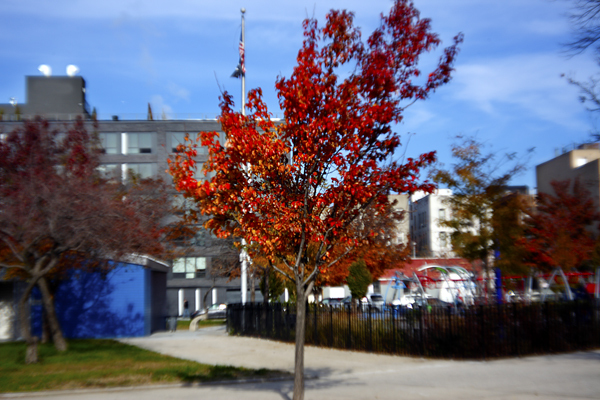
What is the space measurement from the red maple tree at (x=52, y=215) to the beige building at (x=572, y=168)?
32.1 m

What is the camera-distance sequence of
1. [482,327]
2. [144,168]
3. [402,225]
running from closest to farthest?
[482,327] < [144,168] < [402,225]

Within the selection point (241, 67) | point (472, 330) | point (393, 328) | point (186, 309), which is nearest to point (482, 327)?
point (472, 330)

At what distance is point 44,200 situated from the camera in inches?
634

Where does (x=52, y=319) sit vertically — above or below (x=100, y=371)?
above

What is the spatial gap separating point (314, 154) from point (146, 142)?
47862 millimetres

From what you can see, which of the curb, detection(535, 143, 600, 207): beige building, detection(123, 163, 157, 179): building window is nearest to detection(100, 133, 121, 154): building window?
detection(123, 163, 157, 179): building window

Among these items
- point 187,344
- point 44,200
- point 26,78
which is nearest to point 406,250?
point 187,344

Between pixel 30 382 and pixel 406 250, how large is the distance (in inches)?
1186

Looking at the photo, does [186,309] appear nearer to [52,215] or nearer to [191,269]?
[191,269]

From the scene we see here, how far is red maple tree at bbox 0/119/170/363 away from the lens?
1530 centimetres

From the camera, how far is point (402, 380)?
1206 centimetres

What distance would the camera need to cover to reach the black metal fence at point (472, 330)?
15.1 meters

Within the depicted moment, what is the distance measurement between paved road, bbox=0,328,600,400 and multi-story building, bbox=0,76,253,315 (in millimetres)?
36883

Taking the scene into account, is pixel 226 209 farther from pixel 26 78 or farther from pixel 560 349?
pixel 26 78
